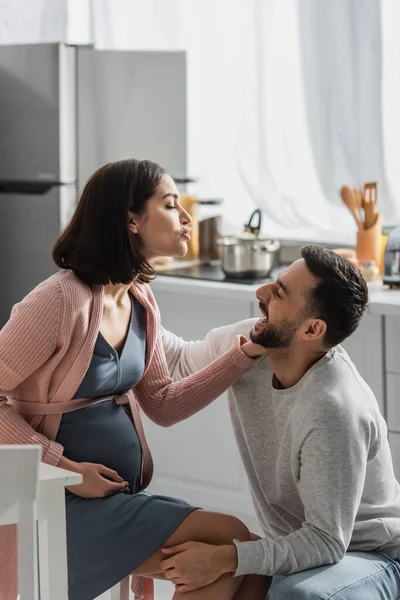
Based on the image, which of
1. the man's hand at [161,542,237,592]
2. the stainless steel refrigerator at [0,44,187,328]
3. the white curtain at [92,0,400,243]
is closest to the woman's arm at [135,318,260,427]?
the man's hand at [161,542,237,592]

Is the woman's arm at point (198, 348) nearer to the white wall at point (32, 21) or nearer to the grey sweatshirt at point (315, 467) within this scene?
the grey sweatshirt at point (315, 467)

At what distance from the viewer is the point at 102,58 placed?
3658 mm

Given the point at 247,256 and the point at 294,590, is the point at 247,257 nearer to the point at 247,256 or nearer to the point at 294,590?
the point at 247,256

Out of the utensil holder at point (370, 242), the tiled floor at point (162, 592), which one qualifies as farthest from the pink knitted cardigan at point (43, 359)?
the utensil holder at point (370, 242)

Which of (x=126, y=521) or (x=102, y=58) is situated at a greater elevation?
(x=102, y=58)

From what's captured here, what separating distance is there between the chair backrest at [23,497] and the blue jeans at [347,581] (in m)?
0.50

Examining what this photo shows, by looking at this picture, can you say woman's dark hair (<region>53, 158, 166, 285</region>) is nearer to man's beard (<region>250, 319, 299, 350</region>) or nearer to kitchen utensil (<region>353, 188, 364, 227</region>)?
man's beard (<region>250, 319, 299, 350</region>)

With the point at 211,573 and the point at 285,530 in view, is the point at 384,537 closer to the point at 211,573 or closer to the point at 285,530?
the point at 285,530

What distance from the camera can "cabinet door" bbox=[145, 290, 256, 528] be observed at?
3.38m

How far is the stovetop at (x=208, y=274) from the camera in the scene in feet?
11.0

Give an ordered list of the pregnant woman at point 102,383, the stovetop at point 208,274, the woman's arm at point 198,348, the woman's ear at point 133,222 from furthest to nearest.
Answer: the stovetop at point 208,274, the woman's arm at point 198,348, the woman's ear at point 133,222, the pregnant woman at point 102,383

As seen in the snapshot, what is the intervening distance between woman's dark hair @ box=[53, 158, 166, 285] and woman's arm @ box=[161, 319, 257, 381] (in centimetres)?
40

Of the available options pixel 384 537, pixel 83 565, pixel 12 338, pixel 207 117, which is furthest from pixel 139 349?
pixel 207 117

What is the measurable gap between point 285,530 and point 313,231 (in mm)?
1916
